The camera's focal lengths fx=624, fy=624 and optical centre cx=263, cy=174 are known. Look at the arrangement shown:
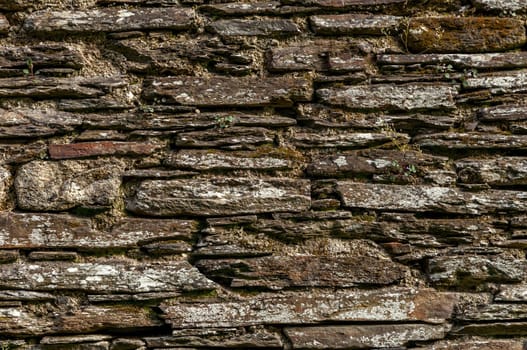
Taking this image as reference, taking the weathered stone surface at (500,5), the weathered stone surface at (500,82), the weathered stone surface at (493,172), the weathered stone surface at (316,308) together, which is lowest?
the weathered stone surface at (316,308)

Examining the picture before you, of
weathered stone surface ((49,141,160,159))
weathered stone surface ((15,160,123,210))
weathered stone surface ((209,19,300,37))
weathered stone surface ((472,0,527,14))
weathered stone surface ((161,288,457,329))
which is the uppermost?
weathered stone surface ((472,0,527,14))

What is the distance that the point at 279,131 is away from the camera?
270cm

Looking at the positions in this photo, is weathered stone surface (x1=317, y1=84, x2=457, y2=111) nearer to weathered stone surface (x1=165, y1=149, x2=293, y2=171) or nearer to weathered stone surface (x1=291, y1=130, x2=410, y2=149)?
weathered stone surface (x1=291, y1=130, x2=410, y2=149)

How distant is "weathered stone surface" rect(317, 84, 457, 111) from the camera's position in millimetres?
2711

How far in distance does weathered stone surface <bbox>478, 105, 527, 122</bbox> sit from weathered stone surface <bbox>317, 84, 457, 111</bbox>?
0.14 metres

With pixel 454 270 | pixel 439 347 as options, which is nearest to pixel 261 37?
pixel 454 270

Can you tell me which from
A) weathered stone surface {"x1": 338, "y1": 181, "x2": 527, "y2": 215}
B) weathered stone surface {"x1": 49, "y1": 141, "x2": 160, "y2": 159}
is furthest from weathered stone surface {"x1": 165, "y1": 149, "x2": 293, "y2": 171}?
weathered stone surface {"x1": 338, "y1": 181, "x2": 527, "y2": 215}

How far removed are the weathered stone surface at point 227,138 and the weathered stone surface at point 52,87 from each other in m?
0.39

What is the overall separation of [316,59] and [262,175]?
0.58 meters

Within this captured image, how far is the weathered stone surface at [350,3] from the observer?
2803 mm

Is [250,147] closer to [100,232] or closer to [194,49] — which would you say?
[194,49]

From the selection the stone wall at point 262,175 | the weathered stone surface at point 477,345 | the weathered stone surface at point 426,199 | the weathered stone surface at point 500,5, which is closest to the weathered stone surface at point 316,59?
the stone wall at point 262,175

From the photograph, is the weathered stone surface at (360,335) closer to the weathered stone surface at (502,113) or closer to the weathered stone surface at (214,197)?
the weathered stone surface at (214,197)

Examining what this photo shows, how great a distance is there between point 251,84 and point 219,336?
1069mm
